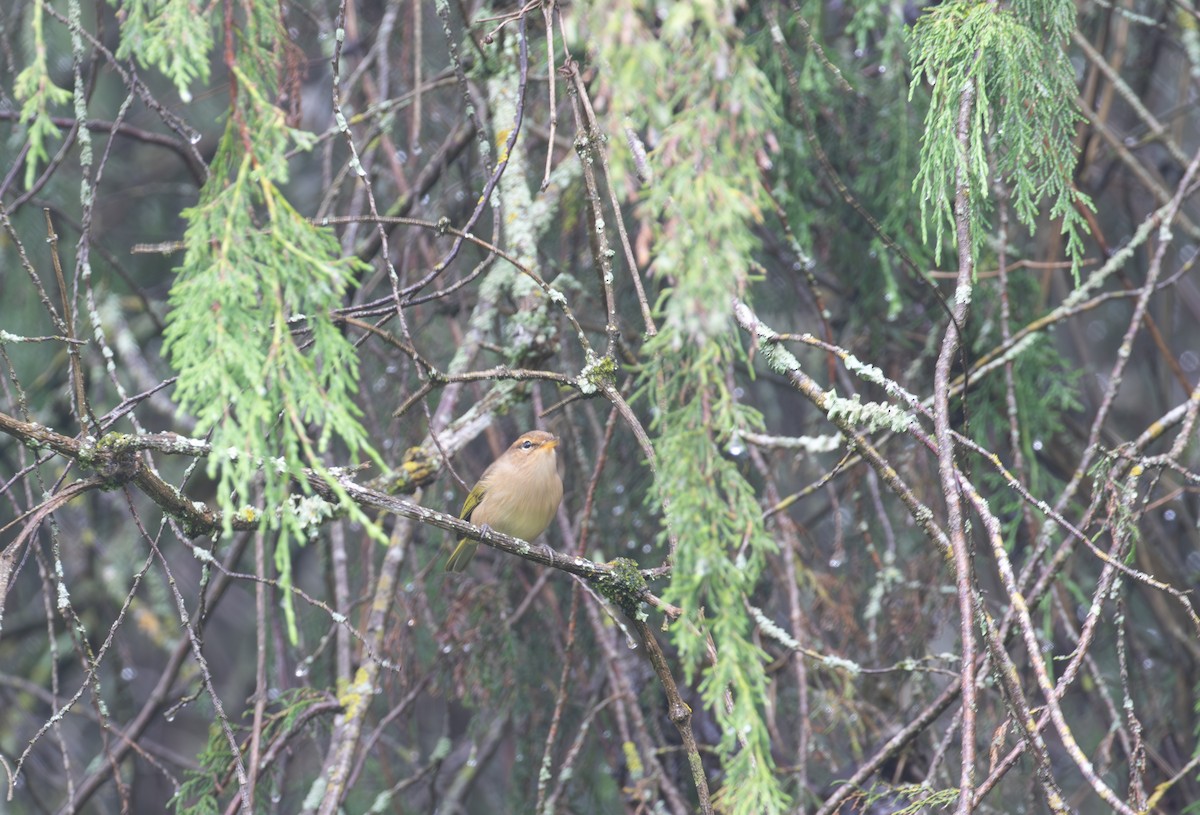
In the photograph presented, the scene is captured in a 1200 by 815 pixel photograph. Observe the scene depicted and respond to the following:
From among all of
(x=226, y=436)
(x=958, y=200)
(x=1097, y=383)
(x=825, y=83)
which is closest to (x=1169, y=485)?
(x=1097, y=383)

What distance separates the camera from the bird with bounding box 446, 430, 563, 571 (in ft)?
14.0

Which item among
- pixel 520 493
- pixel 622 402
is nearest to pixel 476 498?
pixel 520 493

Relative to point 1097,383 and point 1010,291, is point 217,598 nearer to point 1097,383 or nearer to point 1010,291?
point 1010,291

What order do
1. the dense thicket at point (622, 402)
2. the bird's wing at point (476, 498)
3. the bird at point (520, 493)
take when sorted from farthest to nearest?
1. the bird's wing at point (476, 498)
2. the bird at point (520, 493)
3. the dense thicket at point (622, 402)

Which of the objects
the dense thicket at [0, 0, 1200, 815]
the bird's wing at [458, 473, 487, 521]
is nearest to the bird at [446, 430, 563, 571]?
the bird's wing at [458, 473, 487, 521]

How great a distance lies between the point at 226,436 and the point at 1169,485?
192 inches

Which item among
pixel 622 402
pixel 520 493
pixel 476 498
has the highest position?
pixel 622 402

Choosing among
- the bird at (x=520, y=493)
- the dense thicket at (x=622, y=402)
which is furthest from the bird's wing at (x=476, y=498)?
the dense thicket at (x=622, y=402)

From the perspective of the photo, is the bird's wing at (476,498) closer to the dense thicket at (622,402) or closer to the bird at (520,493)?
the bird at (520,493)

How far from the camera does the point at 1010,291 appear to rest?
14.7 feet

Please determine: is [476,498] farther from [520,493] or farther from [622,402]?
[622,402]

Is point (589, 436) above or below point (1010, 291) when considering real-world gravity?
below

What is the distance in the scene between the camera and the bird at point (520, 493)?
426cm

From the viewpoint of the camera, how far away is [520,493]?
14.1 feet
